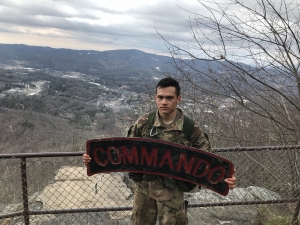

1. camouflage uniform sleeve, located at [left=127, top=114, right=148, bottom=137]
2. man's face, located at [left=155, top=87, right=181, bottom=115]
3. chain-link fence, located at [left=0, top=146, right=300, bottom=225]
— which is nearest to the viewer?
man's face, located at [left=155, top=87, right=181, bottom=115]

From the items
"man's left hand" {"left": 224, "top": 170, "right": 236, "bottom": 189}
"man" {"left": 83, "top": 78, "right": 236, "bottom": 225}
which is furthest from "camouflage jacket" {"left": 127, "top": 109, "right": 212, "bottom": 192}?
"man's left hand" {"left": 224, "top": 170, "right": 236, "bottom": 189}

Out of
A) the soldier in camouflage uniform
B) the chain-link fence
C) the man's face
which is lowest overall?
the chain-link fence

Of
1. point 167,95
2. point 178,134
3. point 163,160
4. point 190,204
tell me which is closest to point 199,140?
point 178,134

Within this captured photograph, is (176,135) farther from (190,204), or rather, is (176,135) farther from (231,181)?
(190,204)

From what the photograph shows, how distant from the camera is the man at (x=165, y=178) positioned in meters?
2.05

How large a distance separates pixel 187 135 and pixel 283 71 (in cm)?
229

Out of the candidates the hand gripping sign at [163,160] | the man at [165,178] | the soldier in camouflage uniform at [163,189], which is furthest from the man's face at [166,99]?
the hand gripping sign at [163,160]

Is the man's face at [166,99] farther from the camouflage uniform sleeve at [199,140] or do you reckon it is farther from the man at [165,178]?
the camouflage uniform sleeve at [199,140]

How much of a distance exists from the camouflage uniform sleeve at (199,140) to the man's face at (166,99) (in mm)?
261

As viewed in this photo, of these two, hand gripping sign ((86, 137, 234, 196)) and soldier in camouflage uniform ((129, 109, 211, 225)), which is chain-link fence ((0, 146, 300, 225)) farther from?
soldier in camouflage uniform ((129, 109, 211, 225))

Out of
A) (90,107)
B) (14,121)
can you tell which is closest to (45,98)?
(90,107)

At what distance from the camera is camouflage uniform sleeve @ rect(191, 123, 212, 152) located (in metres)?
2.11

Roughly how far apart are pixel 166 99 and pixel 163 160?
1.59 ft

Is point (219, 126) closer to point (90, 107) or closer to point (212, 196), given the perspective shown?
point (212, 196)
